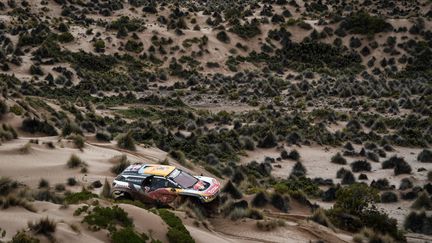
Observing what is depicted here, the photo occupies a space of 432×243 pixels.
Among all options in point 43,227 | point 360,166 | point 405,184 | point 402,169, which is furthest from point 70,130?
point 43,227

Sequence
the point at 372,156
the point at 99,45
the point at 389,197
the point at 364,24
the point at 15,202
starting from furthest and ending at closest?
the point at 364,24
the point at 99,45
the point at 372,156
the point at 389,197
the point at 15,202

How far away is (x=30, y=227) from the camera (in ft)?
36.5

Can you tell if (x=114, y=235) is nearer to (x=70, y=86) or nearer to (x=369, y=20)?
(x=70, y=86)

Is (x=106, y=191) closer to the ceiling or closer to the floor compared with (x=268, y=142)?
closer to the ceiling

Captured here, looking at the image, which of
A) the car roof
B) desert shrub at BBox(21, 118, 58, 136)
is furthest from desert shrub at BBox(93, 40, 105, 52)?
the car roof

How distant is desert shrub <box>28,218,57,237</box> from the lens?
11076mm

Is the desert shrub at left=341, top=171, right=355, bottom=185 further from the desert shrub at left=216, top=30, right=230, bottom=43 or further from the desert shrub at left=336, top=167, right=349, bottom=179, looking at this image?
the desert shrub at left=216, top=30, right=230, bottom=43

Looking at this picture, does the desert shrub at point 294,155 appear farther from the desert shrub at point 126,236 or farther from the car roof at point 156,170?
the desert shrub at point 126,236

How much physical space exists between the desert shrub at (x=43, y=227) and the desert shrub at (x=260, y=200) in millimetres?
10133

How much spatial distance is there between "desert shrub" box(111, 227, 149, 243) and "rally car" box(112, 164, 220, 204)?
14.2ft

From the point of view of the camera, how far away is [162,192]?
17.2 meters

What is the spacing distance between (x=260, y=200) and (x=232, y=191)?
1067mm

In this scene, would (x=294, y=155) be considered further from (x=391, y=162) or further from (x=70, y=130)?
(x=70, y=130)

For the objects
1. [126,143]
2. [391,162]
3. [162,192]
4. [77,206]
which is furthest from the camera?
[391,162]
